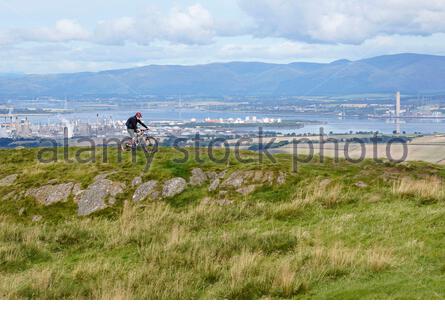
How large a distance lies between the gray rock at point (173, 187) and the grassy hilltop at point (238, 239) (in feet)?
1.30

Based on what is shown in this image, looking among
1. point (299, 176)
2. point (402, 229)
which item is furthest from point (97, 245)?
point (299, 176)

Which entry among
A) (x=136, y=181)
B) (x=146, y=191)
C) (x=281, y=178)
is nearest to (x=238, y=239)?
(x=281, y=178)

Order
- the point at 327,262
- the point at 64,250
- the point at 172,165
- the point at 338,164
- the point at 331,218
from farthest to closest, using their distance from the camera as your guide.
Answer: the point at 338,164 < the point at 172,165 < the point at 331,218 < the point at 64,250 < the point at 327,262

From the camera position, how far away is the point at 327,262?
12047 mm

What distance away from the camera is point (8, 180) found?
25.6 metres

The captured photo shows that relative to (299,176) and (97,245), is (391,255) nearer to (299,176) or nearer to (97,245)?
(97,245)

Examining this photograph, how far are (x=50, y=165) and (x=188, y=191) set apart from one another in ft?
28.2

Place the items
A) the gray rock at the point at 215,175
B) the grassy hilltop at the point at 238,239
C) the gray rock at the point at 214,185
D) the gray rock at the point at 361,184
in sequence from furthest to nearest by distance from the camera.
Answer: the gray rock at the point at 215,175
the gray rock at the point at 214,185
the gray rock at the point at 361,184
the grassy hilltop at the point at 238,239

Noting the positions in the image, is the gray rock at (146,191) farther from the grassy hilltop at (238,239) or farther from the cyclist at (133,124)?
the cyclist at (133,124)

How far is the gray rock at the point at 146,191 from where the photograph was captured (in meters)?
22.3

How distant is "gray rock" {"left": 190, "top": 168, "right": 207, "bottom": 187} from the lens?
2323cm

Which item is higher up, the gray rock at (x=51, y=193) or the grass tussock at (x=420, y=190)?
the grass tussock at (x=420, y=190)

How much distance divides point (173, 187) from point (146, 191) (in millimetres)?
1156

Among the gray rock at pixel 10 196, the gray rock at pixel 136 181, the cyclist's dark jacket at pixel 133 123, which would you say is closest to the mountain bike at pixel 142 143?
the cyclist's dark jacket at pixel 133 123
